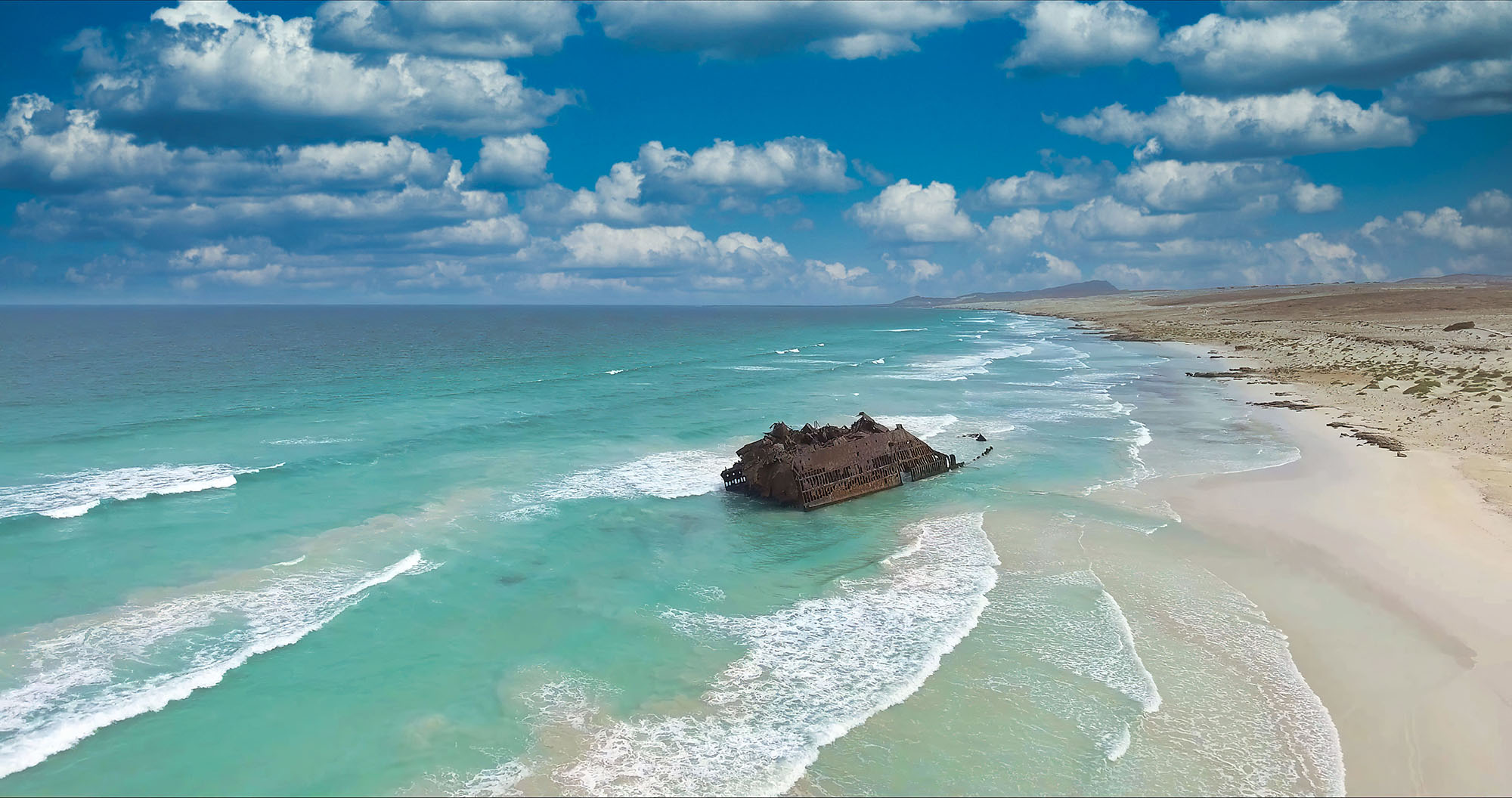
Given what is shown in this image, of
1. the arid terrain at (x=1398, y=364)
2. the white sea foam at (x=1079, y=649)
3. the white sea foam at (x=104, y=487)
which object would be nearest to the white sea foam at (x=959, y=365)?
the arid terrain at (x=1398, y=364)

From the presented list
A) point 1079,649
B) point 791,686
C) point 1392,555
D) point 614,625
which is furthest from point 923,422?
point 791,686

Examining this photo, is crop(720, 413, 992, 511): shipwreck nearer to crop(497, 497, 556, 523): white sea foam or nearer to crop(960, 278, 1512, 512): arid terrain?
crop(497, 497, 556, 523): white sea foam

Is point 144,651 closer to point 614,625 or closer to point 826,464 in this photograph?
point 614,625

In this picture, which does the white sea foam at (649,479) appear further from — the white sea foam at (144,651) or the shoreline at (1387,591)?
the shoreline at (1387,591)

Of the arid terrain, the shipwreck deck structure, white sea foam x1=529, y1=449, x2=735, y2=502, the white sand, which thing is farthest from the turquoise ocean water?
the arid terrain

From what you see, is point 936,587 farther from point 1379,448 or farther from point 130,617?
point 1379,448

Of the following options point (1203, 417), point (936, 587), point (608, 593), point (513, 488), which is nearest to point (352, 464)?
point (513, 488)
